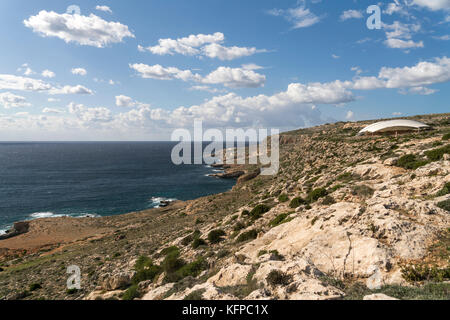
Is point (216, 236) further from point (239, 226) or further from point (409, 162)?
point (409, 162)

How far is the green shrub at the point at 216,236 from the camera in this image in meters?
20.4

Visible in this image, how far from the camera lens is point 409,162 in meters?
20.2

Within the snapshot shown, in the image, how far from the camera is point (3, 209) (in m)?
62.6

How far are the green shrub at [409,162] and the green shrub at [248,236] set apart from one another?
15.1 m

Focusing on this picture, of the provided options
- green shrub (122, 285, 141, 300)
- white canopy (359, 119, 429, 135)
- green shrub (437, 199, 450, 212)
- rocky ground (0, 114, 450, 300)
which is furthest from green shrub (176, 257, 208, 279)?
white canopy (359, 119, 429, 135)

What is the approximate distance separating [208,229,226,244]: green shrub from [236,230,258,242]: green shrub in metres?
2.46

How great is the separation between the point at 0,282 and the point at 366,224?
36686 millimetres

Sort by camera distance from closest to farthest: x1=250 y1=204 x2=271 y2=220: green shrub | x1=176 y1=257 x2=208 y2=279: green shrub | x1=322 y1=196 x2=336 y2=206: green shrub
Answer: x1=176 y1=257 x2=208 y2=279: green shrub
x1=322 y1=196 x2=336 y2=206: green shrub
x1=250 y1=204 x2=271 y2=220: green shrub

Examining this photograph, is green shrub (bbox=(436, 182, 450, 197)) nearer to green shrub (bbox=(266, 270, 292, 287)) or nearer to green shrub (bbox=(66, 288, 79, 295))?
green shrub (bbox=(266, 270, 292, 287))

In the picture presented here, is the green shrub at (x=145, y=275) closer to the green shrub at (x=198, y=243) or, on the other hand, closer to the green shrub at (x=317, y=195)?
the green shrub at (x=198, y=243)

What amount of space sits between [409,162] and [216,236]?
64.6 ft

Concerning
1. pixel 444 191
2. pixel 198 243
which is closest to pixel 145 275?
pixel 198 243

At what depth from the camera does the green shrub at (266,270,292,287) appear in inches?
324
